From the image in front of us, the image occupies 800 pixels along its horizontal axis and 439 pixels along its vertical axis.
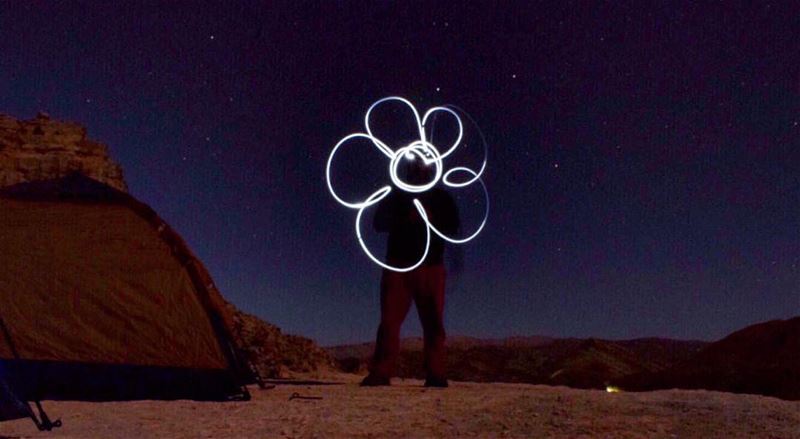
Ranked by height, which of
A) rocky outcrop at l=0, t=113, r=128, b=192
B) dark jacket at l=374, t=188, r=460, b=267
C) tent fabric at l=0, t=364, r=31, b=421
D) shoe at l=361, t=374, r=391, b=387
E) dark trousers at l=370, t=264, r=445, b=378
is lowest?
tent fabric at l=0, t=364, r=31, b=421

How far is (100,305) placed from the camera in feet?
43.2

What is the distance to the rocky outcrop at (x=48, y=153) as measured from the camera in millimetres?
32375

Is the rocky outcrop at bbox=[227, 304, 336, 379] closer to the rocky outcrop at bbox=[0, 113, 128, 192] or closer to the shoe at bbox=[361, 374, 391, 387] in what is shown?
the shoe at bbox=[361, 374, 391, 387]

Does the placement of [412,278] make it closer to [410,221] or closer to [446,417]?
[410,221]

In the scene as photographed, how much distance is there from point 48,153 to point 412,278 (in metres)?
23.1

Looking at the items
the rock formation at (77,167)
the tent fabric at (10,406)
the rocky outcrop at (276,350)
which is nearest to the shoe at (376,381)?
the tent fabric at (10,406)

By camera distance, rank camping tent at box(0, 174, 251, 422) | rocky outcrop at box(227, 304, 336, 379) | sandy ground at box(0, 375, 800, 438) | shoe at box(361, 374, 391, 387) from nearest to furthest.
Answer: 1. sandy ground at box(0, 375, 800, 438)
2. camping tent at box(0, 174, 251, 422)
3. shoe at box(361, 374, 391, 387)
4. rocky outcrop at box(227, 304, 336, 379)

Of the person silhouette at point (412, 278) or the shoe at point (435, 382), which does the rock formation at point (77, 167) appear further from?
the shoe at point (435, 382)

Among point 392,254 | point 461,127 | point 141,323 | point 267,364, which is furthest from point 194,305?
point 267,364

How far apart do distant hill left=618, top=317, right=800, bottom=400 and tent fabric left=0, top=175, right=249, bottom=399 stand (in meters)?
10.9

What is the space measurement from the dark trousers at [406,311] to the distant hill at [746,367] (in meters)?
6.58

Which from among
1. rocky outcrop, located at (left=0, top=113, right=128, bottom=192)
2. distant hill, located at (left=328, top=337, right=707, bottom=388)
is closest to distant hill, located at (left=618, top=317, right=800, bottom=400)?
distant hill, located at (left=328, top=337, right=707, bottom=388)

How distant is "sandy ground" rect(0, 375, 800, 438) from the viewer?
347 inches

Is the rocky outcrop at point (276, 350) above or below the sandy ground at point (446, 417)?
above
